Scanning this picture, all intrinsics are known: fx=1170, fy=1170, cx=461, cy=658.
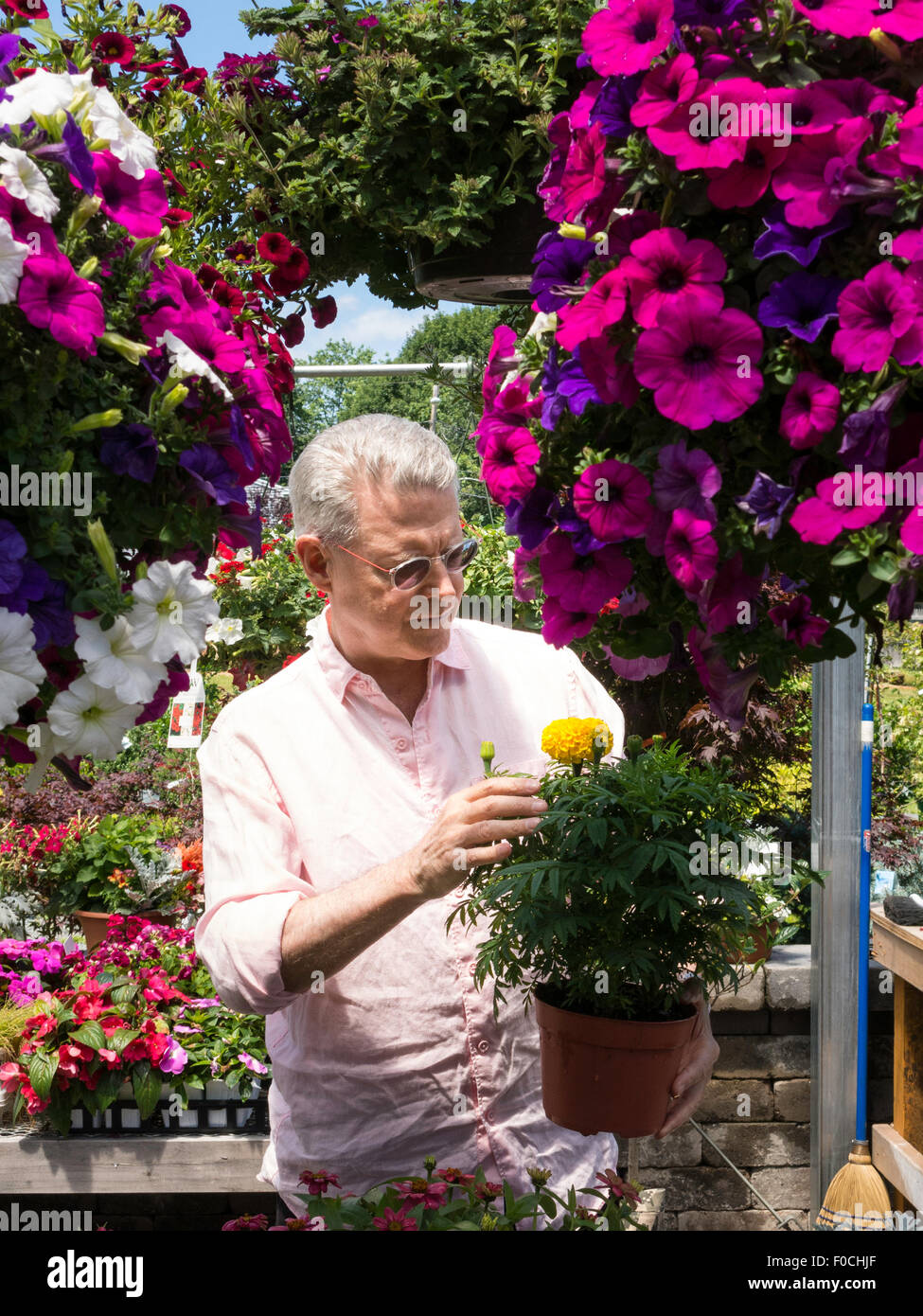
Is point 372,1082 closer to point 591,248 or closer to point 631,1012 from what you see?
point 631,1012

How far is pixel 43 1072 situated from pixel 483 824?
7.39ft

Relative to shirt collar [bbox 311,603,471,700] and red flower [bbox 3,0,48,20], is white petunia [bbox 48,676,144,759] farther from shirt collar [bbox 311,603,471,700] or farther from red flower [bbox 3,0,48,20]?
shirt collar [bbox 311,603,471,700]

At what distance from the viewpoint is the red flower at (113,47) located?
151cm

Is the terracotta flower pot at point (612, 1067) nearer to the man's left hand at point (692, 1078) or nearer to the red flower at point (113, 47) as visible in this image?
the man's left hand at point (692, 1078)

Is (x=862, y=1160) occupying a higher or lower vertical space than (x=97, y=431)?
lower

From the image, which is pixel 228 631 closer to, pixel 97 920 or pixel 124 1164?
pixel 97 920

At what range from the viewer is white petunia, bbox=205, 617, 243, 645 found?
4223 mm

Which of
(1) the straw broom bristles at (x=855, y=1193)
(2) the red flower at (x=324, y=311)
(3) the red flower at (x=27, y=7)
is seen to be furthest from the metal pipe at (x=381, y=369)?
(1) the straw broom bristles at (x=855, y=1193)

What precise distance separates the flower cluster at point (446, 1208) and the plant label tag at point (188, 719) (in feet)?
7.81

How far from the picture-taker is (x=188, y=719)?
12.9ft

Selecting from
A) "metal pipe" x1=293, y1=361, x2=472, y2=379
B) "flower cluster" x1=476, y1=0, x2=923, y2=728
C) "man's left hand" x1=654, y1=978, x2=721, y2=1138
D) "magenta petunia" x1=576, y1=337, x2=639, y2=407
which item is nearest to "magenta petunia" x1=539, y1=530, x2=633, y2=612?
"flower cluster" x1=476, y1=0, x2=923, y2=728

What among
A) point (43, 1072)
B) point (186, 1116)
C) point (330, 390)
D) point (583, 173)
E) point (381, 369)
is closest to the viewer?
point (583, 173)

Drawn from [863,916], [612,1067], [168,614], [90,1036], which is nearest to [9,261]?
[168,614]

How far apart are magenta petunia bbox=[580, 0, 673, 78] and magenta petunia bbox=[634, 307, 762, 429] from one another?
169 mm
